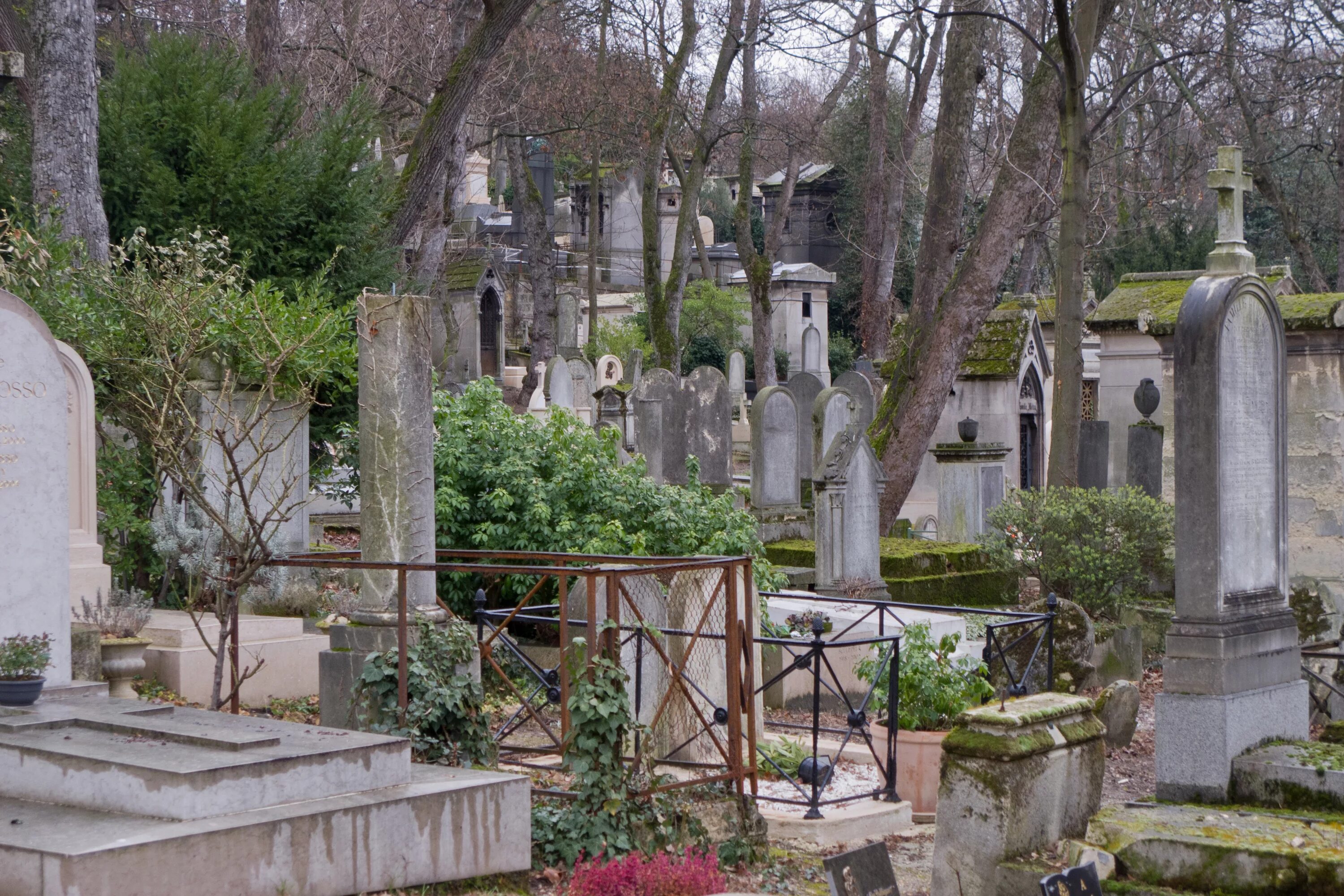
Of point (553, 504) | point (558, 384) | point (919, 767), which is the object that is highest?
point (558, 384)

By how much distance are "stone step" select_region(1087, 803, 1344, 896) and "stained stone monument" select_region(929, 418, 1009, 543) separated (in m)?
9.71

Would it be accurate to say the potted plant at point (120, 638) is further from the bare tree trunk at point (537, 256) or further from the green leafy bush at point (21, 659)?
the bare tree trunk at point (537, 256)

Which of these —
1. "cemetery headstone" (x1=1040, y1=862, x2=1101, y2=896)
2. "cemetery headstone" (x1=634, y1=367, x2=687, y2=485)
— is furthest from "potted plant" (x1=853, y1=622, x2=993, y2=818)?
"cemetery headstone" (x1=634, y1=367, x2=687, y2=485)

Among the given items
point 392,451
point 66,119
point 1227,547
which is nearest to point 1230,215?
point 1227,547

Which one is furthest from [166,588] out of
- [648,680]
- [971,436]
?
[971,436]

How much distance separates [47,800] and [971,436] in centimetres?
1250

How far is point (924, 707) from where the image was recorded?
805cm

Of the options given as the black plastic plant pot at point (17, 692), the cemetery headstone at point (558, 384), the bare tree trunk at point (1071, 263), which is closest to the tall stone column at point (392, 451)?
the black plastic plant pot at point (17, 692)

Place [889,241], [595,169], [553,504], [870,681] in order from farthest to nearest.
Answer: [595,169]
[889,241]
[553,504]
[870,681]

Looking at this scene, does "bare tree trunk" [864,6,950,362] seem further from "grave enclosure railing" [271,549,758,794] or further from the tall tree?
"grave enclosure railing" [271,549,758,794]

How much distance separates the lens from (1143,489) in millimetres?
14078

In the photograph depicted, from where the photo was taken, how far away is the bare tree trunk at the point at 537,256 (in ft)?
92.6

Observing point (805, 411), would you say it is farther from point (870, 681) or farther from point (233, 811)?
point (233, 811)

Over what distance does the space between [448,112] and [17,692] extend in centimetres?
860
